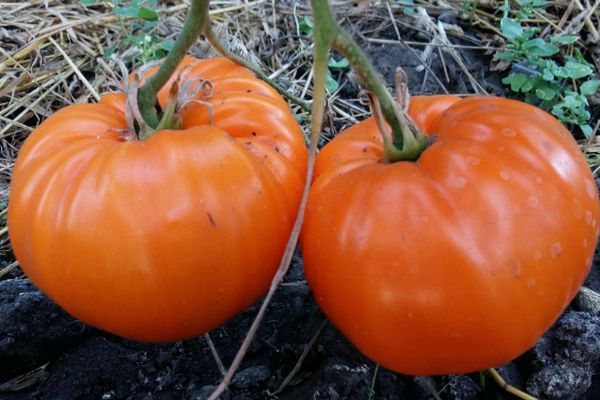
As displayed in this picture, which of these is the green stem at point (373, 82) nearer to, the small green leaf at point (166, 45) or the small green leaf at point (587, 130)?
the small green leaf at point (587, 130)

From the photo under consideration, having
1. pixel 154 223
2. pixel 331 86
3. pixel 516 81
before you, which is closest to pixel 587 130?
pixel 516 81

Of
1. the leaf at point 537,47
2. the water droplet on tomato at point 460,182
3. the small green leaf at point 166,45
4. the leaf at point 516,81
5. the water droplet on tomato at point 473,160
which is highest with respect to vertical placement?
the water droplet on tomato at point 473,160

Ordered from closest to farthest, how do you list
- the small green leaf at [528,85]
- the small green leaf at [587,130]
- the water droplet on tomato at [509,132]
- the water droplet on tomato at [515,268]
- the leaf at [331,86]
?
the water droplet on tomato at [515,268], the water droplet on tomato at [509,132], the small green leaf at [587,130], the small green leaf at [528,85], the leaf at [331,86]

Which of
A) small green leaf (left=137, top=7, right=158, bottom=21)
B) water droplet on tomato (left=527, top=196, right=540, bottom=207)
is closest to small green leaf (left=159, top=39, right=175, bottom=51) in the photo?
small green leaf (left=137, top=7, right=158, bottom=21)

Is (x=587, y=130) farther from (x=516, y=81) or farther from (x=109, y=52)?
(x=109, y=52)

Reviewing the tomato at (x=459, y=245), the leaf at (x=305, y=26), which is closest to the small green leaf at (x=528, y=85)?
the leaf at (x=305, y=26)

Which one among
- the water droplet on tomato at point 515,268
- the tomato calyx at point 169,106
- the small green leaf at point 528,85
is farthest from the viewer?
the small green leaf at point 528,85

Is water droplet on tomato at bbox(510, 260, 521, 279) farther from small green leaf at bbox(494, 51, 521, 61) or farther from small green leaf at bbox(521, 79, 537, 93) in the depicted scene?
small green leaf at bbox(494, 51, 521, 61)
